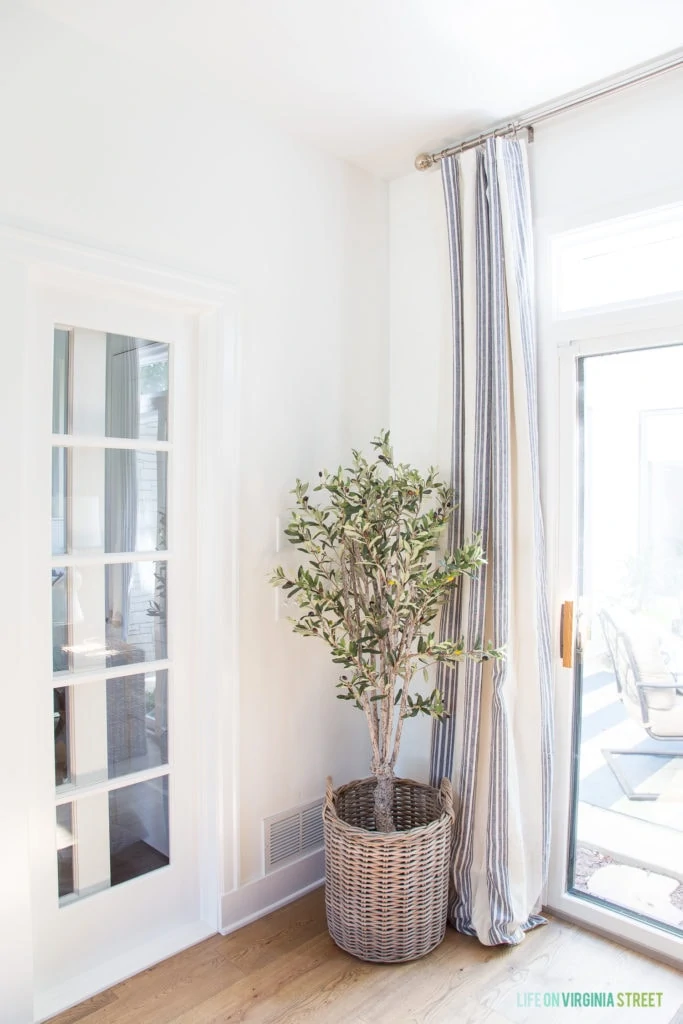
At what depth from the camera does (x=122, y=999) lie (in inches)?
81.0

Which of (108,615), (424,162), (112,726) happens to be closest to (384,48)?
(424,162)

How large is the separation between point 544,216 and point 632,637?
147cm

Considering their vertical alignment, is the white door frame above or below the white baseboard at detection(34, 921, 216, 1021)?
above

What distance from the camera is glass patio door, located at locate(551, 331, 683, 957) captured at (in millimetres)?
2277

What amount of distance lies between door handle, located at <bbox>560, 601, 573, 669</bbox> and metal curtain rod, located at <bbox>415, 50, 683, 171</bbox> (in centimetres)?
162

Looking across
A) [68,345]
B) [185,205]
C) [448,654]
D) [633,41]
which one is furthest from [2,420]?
[633,41]

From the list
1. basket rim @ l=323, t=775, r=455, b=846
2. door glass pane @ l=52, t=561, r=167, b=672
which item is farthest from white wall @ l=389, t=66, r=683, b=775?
door glass pane @ l=52, t=561, r=167, b=672

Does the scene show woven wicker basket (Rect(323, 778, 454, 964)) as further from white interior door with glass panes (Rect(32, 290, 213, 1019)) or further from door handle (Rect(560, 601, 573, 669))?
door handle (Rect(560, 601, 573, 669))

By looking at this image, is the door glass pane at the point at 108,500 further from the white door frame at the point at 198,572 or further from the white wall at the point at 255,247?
the white wall at the point at 255,247

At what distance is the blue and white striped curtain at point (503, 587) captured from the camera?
2.38 metres

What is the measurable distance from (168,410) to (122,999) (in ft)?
5.74

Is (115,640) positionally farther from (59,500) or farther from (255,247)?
(255,247)

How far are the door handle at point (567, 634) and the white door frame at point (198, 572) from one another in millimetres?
1115

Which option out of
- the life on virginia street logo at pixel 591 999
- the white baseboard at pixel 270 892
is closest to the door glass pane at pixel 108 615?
the white baseboard at pixel 270 892
